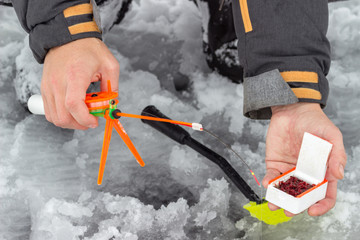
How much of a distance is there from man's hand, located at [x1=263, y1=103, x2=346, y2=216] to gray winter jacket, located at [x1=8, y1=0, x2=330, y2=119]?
0.04m

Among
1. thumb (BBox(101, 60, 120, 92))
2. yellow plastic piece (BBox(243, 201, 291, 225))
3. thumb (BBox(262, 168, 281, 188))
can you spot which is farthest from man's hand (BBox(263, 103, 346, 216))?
thumb (BBox(101, 60, 120, 92))

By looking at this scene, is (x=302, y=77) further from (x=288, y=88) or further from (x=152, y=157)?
(x=152, y=157)

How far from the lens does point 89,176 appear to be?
4.31ft

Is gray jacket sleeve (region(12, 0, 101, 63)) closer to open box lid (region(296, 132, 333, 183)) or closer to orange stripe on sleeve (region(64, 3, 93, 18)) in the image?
orange stripe on sleeve (region(64, 3, 93, 18))

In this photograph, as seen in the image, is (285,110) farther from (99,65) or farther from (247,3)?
(99,65)

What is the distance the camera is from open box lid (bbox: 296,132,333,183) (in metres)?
0.95

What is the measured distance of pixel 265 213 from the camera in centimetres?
114

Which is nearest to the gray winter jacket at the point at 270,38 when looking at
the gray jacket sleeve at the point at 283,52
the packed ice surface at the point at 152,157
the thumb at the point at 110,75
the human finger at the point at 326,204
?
the gray jacket sleeve at the point at 283,52

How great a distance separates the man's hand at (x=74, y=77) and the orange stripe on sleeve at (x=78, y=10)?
75 mm

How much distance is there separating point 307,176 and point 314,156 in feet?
0.19

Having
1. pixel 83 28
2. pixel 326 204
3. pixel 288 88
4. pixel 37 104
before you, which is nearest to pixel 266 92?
pixel 288 88

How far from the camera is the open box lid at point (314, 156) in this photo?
3.11 ft

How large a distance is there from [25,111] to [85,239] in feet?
2.04

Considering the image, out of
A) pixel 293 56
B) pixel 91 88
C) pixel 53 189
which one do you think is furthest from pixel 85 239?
pixel 293 56
